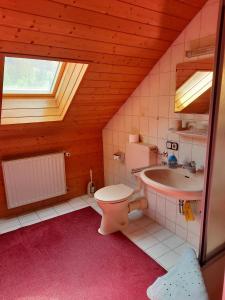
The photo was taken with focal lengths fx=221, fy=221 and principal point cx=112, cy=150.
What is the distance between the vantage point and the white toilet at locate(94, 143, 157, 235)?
2.32 metres

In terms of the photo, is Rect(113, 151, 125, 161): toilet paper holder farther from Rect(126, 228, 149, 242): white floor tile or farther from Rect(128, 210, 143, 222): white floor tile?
Rect(126, 228, 149, 242): white floor tile

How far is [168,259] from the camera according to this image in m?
2.01

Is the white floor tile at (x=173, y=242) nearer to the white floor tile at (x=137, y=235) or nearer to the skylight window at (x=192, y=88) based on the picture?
the white floor tile at (x=137, y=235)

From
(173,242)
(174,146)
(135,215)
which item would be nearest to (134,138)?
(174,146)

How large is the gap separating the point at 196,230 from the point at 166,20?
189 cm

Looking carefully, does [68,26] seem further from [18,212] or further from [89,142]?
[18,212]

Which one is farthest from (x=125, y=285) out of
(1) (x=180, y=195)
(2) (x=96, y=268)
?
(1) (x=180, y=195)

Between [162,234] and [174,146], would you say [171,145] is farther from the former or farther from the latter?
[162,234]

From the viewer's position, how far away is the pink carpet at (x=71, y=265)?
1.71 m

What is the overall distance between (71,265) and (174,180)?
1209mm

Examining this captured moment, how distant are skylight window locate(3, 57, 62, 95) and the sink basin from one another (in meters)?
1.42

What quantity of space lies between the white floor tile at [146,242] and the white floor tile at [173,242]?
0.34 ft

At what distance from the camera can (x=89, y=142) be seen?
10.7 ft

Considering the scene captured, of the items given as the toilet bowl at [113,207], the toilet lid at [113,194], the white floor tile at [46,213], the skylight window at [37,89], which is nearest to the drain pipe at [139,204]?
the toilet bowl at [113,207]
